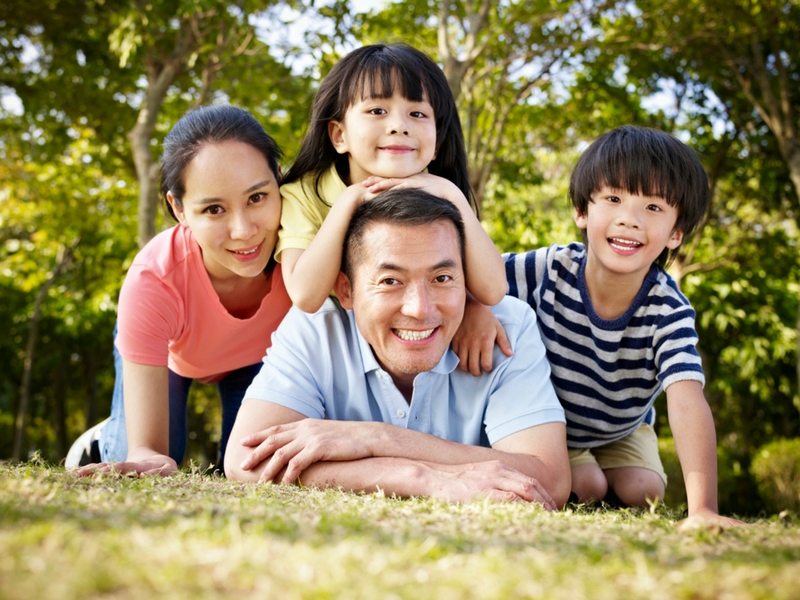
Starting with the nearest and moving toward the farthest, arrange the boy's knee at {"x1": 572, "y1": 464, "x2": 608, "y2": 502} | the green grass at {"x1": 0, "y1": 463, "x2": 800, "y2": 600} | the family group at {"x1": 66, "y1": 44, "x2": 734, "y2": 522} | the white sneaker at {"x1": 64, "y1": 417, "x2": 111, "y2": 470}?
the green grass at {"x1": 0, "y1": 463, "x2": 800, "y2": 600} → the family group at {"x1": 66, "y1": 44, "x2": 734, "y2": 522} → the boy's knee at {"x1": 572, "y1": 464, "x2": 608, "y2": 502} → the white sneaker at {"x1": 64, "y1": 417, "x2": 111, "y2": 470}

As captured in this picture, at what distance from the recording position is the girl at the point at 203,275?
12.5 feet

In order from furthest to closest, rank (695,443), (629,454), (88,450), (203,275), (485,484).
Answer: (88,450) < (629,454) < (203,275) < (695,443) < (485,484)

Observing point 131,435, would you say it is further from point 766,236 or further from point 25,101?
point 766,236

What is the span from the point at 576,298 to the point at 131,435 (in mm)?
2288

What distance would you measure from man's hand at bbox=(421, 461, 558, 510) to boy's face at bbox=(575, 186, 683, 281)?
1201mm

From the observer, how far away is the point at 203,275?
13.5ft

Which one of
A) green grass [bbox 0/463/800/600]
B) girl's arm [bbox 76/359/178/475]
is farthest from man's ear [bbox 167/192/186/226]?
green grass [bbox 0/463/800/600]

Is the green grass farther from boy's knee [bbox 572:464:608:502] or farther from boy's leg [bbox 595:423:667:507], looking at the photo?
boy's leg [bbox 595:423:667:507]

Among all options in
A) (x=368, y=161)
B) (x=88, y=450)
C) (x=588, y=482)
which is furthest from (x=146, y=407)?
(x=588, y=482)

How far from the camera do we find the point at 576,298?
3977mm

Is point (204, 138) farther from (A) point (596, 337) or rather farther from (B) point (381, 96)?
(A) point (596, 337)

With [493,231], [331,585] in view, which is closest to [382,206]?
[331,585]

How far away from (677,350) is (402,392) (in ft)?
4.13

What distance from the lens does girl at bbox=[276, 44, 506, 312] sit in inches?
138
